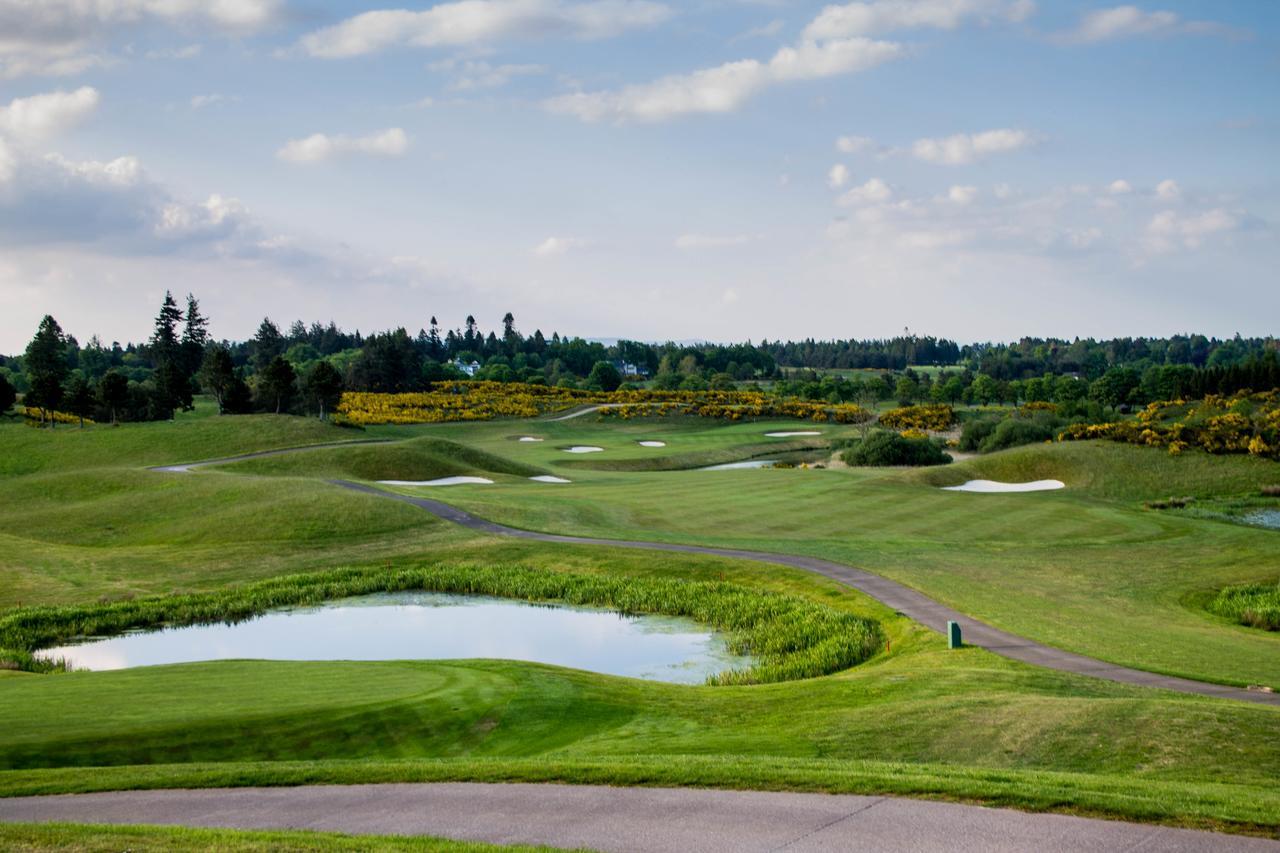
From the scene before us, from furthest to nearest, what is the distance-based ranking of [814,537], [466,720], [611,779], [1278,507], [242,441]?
[242,441]
[1278,507]
[814,537]
[466,720]
[611,779]

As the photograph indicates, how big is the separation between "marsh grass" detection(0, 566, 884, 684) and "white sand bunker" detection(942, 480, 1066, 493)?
28275mm

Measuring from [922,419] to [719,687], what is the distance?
9208 centimetres

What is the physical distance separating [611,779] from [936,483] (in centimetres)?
4977

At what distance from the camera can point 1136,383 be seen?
136 meters

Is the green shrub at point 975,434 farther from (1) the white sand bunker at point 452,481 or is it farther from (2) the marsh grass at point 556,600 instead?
(2) the marsh grass at point 556,600

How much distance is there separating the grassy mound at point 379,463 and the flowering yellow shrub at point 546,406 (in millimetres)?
37548

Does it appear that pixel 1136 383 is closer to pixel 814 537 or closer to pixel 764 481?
pixel 764 481

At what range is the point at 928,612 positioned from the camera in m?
28.8

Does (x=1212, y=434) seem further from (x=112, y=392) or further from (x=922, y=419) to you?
(x=112, y=392)

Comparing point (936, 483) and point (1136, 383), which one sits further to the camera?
point (1136, 383)

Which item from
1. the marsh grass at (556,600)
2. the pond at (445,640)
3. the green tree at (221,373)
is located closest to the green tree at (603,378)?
the green tree at (221,373)

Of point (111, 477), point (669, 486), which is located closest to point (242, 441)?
point (111, 477)

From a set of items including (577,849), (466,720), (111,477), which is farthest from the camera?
(111,477)

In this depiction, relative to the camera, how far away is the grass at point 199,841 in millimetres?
11055
